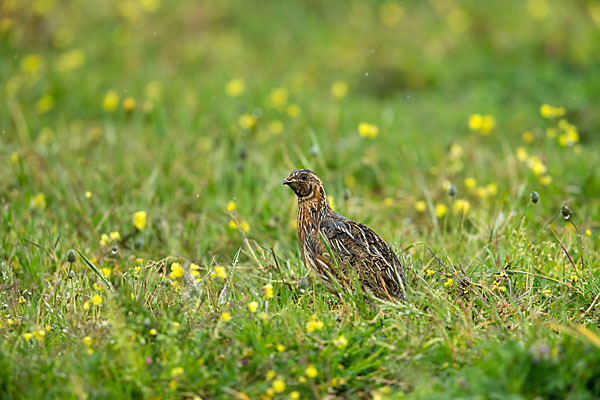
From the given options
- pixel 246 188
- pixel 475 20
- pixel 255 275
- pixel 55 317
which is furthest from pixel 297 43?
pixel 55 317

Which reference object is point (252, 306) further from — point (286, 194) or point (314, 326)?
point (286, 194)

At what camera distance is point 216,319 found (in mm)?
3617

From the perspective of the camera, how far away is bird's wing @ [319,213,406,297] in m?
3.98

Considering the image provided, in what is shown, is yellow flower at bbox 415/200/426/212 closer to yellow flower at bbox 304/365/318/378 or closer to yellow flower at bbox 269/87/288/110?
yellow flower at bbox 269/87/288/110

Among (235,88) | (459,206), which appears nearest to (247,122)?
(235,88)

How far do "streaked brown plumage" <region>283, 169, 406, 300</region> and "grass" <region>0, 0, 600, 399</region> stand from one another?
0.45 ft

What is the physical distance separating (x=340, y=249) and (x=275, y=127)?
335 cm

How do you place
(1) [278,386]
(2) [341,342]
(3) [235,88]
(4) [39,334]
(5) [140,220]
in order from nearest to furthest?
1. (1) [278,386]
2. (2) [341,342]
3. (4) [39,334]
4. (5) [140,220]
5. (3) [235,88]

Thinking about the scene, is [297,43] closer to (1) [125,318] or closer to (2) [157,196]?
(2) [157,196]

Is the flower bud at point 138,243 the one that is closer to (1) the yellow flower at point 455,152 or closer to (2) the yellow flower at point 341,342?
(2) the yellow flower at point 341,342

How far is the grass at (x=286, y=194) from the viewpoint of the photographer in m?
3.32

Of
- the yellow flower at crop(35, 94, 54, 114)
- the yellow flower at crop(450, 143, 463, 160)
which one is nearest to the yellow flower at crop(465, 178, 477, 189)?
the yellow flower at crop(450, 143, 463, 160)

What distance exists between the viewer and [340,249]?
4.15 m

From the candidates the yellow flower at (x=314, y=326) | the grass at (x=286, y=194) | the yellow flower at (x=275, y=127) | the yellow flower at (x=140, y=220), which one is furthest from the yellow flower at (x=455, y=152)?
the yellow flower at (x=314, y=326)
